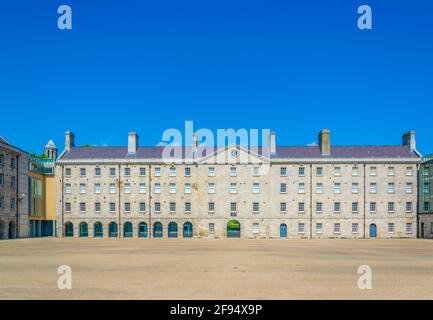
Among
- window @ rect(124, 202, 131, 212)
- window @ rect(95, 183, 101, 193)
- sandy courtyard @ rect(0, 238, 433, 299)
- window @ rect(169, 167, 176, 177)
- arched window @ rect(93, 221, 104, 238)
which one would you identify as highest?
window @ rect(169, 167, 176, 177)

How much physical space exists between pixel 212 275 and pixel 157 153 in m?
55.5

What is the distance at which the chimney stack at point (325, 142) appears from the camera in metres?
71.9

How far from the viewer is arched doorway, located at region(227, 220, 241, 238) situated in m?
70.5

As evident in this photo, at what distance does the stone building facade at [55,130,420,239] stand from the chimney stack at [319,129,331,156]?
14 cm

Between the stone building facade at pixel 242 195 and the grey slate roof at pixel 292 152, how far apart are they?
41cm

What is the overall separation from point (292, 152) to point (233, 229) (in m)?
14.1

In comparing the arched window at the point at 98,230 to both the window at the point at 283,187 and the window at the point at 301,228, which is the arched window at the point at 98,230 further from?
the window at the point at 301,228

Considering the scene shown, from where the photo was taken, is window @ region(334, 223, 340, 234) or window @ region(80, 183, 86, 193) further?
window @ region(80, 183, 86, 193)

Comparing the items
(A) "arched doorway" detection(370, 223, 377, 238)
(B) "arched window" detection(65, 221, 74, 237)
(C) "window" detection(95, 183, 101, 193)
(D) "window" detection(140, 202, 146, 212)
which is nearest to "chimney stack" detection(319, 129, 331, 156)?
(A) "arched doorway" detection(370, 223, 377, 238)

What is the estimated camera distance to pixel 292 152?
73188mm

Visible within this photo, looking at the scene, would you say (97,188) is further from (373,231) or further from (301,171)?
(373,231)

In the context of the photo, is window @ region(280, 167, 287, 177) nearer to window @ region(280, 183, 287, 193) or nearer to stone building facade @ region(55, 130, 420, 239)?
stone building facade @ region(55, 130, 420, 239)
